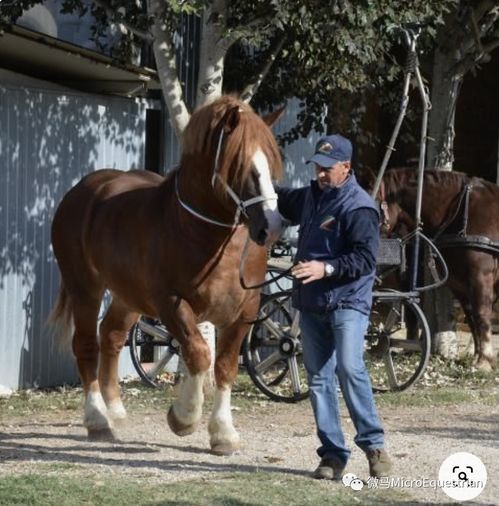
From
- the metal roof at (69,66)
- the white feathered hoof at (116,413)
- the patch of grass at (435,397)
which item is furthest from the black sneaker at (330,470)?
the metal roof at (69,66)

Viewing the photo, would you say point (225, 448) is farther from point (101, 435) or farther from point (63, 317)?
point (63, 317)

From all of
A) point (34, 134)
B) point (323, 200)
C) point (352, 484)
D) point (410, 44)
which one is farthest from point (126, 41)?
point (352, 484)

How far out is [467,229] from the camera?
1260 cm

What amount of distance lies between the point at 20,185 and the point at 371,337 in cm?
325

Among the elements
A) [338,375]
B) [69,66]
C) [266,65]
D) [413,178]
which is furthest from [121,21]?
[338,375]

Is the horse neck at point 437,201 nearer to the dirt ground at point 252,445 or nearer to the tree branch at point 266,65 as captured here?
the tree branch at point 266,65

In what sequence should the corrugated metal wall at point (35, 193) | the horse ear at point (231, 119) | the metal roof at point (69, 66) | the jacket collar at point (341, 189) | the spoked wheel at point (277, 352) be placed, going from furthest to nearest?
the corrugated metal wall at point (35, 193) < the spoked wheel at point (277, 352) < the metal roof at point (69, 66) < the horse ear at point (231, 119) < the jacket collar at point (341, 189)

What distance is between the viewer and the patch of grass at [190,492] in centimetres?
665

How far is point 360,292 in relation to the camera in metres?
7.24

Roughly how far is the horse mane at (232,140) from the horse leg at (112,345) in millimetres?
1717

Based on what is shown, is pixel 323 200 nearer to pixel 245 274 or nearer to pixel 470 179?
pixel 245 274

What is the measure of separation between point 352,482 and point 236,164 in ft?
6.52

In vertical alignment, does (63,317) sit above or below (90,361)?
above

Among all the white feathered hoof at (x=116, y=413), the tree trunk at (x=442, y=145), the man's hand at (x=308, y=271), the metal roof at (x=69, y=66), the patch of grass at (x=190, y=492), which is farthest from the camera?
→ the tree trunk at (x=442, y=145)
